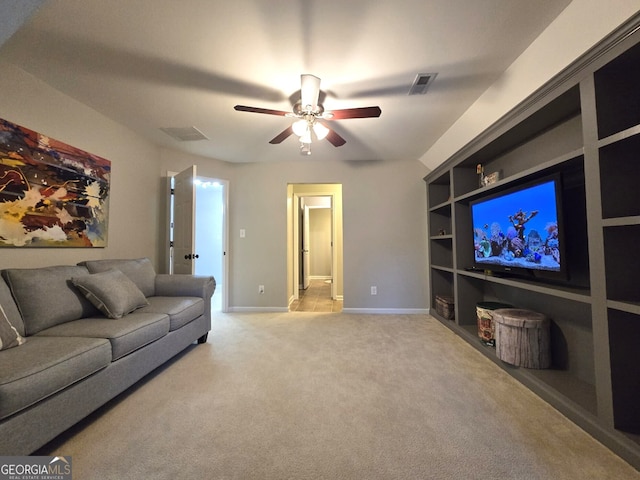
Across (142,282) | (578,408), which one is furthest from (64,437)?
(578,408)

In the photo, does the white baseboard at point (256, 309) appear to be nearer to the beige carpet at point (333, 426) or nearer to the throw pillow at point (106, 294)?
the beige carpet at point (333, 426)

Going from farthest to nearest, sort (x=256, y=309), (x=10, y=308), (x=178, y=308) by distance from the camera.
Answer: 1. (x=256, y=309)
2. (x=178, y=308)
3. (x=10, y=308)

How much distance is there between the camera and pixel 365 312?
3820mm

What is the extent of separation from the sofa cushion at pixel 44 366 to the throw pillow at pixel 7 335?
0.05m

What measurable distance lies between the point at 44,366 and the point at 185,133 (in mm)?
2526

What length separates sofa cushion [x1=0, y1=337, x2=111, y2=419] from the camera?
104 cm

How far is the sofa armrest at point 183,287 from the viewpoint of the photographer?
8.70 feet

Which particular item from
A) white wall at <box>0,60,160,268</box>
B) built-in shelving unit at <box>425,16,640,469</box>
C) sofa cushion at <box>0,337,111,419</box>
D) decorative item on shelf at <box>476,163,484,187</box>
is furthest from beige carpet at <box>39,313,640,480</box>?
decorative item on shelf at <box>476,163,484,187</box>

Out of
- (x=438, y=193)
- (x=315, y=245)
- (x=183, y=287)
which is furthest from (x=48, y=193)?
(x=315, y=245)

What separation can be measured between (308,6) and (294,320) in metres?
3.18

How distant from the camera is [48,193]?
2059mm

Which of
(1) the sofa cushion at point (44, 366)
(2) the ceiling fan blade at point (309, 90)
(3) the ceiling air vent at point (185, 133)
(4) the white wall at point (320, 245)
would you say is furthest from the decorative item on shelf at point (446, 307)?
(4) the white wall at point (320, 245)

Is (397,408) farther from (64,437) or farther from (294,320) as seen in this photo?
(294,320)

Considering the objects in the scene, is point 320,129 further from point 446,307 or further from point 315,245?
point 315,245
